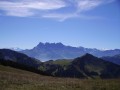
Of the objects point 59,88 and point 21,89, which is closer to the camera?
point 21,89

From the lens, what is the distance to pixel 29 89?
22078mm

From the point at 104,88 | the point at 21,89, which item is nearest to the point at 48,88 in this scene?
the point at 21,89

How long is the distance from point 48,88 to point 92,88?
3.86 m

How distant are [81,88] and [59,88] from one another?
1.94 meters

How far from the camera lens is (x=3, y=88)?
21750 mm

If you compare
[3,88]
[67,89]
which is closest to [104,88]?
[67,89]

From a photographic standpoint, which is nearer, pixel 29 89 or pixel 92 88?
pixel 29 89

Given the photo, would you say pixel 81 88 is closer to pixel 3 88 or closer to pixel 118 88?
pixel 118 88

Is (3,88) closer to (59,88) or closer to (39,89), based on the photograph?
(39,89)

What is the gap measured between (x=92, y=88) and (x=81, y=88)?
965 mm

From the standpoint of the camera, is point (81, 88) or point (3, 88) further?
point (81, 88)

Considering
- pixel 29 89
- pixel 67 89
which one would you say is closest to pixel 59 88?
pixel 67 89

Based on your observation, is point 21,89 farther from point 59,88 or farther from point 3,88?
point 59,88

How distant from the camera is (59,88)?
Answer: 23469 millimetres
